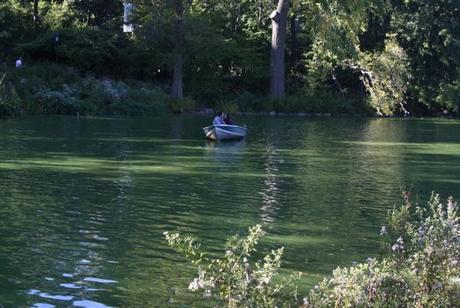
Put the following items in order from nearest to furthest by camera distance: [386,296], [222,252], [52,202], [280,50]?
1. [386,296]
2. [222,252]
3. [52,202]
4. [280,50]

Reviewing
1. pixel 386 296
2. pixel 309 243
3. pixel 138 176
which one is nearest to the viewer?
pixel 386 296

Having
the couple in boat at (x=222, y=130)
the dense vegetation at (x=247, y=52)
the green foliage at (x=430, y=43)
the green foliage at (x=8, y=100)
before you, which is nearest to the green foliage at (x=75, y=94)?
the dense vegetation at (x=247, y=52)

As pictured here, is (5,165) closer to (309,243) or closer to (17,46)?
(309,243)

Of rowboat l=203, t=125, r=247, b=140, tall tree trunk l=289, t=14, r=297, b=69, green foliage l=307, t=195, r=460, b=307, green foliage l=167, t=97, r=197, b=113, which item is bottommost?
green foliage l=307, t=195, r=460, b=307

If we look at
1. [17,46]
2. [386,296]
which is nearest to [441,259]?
[386,296]

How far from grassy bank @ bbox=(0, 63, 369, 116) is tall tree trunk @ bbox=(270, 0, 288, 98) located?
35.9 inches

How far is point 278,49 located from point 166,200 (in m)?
35.8

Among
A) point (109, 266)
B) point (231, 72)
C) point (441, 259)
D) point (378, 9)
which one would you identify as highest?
point (378, 9)

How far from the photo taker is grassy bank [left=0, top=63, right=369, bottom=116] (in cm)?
3953

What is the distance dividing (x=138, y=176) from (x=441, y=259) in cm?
1234

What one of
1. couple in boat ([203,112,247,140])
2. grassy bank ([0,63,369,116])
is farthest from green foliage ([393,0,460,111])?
couple in boat ([203,112,247,140])

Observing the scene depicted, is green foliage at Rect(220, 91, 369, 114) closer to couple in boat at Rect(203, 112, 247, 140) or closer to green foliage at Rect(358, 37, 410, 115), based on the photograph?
green foliage at Rect(358, 37, 410, 115)

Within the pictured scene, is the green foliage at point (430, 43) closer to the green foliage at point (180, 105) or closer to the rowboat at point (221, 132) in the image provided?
the green foliage at point (180, 105)

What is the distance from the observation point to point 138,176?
58.9ft
